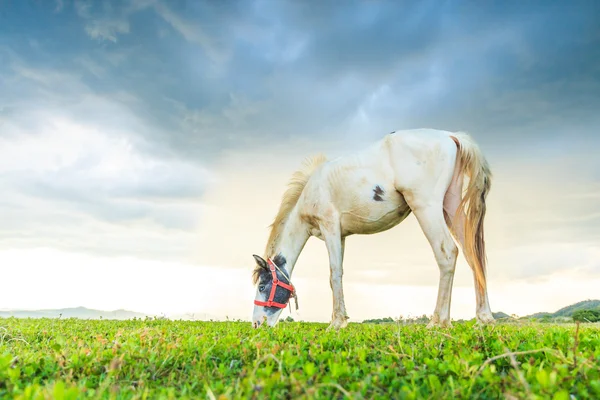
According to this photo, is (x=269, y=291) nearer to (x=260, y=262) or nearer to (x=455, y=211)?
(x=260, y=262)

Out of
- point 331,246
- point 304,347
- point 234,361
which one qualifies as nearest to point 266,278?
point 331,246

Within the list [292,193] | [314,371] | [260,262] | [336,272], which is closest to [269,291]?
[260,262]

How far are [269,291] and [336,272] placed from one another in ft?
5.20

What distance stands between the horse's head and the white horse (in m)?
0.02

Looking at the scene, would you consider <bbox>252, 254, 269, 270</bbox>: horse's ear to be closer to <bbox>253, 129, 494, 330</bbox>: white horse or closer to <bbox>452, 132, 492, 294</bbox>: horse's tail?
<bbox>253, 129, 494, 330</bbox>: white horse

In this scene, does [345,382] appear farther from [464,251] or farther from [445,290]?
[464,251]

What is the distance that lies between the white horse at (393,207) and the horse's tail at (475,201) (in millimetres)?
18

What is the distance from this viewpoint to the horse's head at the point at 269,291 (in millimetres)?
9797

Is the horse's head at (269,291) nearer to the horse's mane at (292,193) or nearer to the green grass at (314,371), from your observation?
the horse's mane at (292,193)

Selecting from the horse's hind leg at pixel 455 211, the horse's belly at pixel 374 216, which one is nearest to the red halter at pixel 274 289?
the horse's belly at pixel 374 216

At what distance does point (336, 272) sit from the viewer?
9.27 m

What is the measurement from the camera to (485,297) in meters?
8.59

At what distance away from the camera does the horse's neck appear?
1037cm

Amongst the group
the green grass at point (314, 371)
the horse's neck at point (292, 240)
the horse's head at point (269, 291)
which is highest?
the horse's neck at point (292, 240)
